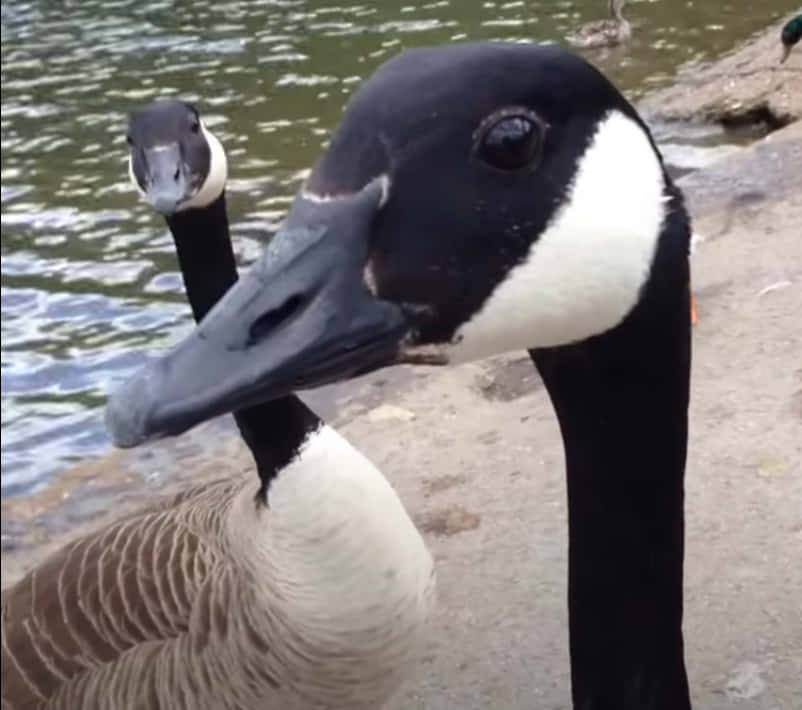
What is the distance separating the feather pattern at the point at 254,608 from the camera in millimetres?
2553

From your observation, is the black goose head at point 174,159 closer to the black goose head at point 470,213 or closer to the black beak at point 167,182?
the black beak at point 167,182

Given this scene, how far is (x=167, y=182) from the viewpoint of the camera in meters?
3.12

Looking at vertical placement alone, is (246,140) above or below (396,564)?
below

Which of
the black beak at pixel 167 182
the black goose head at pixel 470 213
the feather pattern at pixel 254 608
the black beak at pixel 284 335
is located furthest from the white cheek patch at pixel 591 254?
the black beak at pixel 167 182

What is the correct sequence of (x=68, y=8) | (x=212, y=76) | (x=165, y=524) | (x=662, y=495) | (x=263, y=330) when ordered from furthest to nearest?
(x=212, y=76) < (x=68, y=8) < (x=165, y=524) < (x=662, y=495) < (x=263, y=330)

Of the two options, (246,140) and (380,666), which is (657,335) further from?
(246,140)

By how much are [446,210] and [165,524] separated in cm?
158

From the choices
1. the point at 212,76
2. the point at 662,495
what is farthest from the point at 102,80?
the point at 662,495

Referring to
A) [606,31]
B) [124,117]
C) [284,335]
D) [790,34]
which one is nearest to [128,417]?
[284,335]

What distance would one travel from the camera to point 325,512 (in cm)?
254

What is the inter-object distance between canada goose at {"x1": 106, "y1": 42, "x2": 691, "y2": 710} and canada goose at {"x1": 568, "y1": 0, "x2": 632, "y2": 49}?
249cm

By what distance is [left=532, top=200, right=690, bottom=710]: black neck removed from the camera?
4.79 ft

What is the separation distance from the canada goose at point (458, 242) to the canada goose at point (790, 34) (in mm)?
6398

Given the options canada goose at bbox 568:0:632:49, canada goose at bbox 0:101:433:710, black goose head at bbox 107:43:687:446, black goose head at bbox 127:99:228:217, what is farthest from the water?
black goose head at bbox 107:43:687:446
